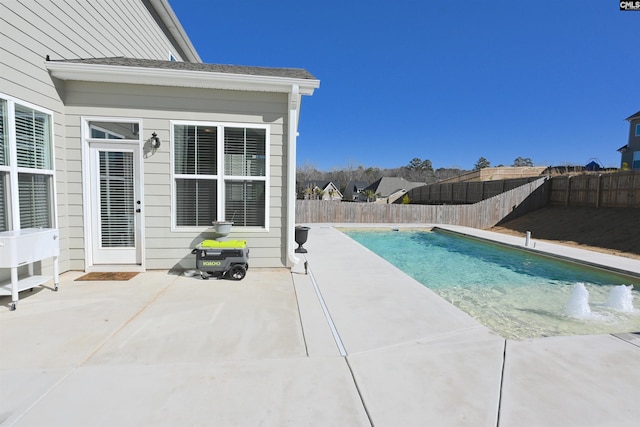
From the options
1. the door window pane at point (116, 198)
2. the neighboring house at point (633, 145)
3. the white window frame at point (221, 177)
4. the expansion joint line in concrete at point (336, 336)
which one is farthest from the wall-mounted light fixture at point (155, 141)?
the neighboring house at point (633, 145)

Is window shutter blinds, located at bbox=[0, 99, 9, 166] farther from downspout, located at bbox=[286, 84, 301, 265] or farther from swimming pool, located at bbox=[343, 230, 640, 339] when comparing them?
swimming pool, located at bbox=[343, 230, 640, 339]

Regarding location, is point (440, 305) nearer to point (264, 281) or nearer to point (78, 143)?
point (264, 281)

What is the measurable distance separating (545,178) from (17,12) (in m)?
19.4

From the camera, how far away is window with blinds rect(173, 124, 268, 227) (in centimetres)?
464

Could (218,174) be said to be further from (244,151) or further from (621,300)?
(621,300)

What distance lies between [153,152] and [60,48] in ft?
5.76

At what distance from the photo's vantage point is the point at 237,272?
443cm

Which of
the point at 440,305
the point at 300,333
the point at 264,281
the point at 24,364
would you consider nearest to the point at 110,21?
the point at 264,281

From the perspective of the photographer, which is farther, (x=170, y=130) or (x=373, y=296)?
(x=170, y=130)

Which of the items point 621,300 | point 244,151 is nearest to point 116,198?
point 244,151

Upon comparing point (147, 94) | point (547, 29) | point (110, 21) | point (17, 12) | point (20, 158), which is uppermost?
point (547, 29)

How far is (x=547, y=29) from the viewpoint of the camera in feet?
30.0

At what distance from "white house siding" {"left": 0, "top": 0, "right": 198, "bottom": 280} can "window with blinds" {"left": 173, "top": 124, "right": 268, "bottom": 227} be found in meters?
1.40

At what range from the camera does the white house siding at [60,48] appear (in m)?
3.44
